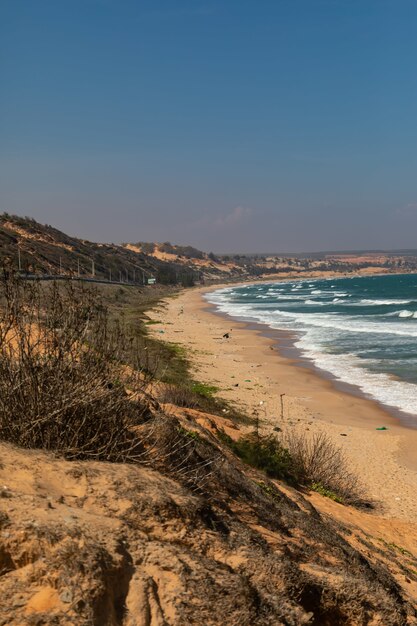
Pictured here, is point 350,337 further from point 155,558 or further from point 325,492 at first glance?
point 155,558

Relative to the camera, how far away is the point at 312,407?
63.5ft

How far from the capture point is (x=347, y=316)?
169ft

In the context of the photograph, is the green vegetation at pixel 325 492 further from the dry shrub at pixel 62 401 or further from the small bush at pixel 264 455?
the dry shrub at pixel 62 401

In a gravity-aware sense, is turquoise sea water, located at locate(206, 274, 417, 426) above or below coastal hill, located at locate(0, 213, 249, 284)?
below

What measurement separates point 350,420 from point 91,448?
1457 cm

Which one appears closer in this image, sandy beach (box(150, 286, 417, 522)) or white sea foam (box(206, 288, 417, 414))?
sandy beach (box(150, 286, 417, 522))

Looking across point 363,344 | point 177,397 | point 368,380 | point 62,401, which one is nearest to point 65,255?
point 363,344

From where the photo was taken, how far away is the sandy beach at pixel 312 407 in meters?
12.8

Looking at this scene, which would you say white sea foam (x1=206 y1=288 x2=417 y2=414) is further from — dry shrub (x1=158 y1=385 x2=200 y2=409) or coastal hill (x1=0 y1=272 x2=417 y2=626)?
coastal hill (x1=0 y1=272 x2=417 y2=626)

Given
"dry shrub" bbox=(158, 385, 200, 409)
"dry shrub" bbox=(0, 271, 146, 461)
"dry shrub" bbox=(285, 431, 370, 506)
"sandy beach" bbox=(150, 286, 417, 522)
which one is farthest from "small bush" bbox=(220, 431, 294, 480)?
"dry shrub" bbox=(0, 271, 146, 461)

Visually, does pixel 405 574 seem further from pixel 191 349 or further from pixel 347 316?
pixel 347 316

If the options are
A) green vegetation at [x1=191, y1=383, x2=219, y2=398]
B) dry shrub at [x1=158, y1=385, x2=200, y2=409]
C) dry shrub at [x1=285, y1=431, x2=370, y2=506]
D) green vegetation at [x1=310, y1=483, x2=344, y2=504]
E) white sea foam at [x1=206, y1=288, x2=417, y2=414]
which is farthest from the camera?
white sea foam at [x1=206, y1=288, x2=417, y2=414]

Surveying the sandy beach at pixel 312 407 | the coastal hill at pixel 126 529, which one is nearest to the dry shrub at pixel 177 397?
the sandy beach at pixel 312 407

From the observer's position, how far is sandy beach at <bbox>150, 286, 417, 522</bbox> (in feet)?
41.9
